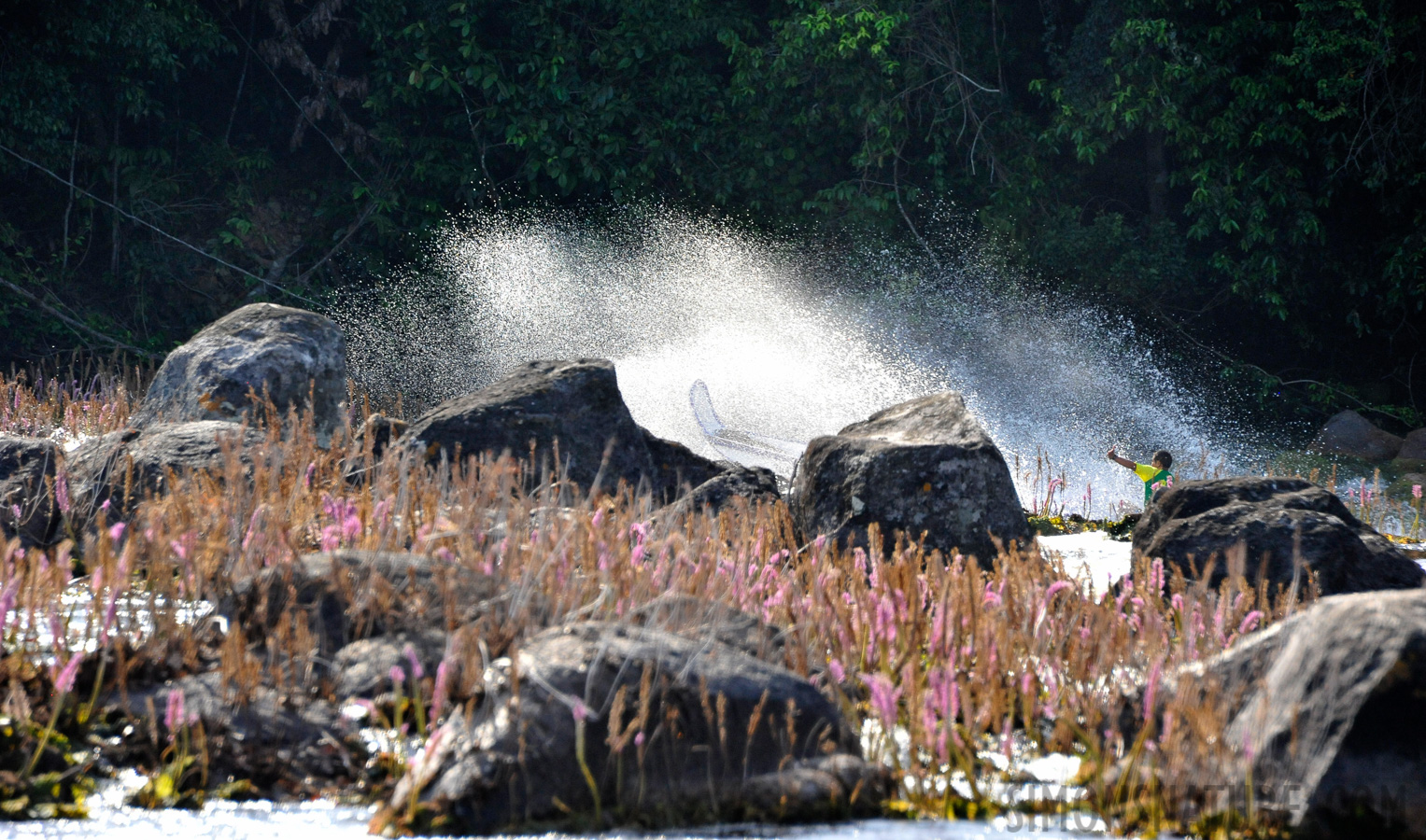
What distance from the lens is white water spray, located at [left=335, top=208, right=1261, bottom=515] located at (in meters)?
19.9

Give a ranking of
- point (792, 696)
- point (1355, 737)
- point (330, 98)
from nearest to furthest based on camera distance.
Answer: point (1355, 737) → point (792, 696) → point (330, 98)

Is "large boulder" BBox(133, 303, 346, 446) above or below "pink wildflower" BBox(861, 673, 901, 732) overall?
above

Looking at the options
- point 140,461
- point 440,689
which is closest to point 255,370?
point 140,461

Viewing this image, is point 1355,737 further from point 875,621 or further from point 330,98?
point 330,98

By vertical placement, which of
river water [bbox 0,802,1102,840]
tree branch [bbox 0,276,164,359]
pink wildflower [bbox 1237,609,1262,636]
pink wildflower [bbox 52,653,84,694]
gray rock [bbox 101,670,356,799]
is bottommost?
river water [bbox 0,802,1102,840]

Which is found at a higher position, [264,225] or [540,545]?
[264,225]

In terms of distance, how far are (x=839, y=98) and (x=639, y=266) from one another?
13.9ft

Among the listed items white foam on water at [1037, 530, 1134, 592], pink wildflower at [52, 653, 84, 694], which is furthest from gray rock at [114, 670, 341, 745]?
white foam on water at [1037, 530, 1134, 592]

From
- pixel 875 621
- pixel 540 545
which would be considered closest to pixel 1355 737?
pixel 875 621

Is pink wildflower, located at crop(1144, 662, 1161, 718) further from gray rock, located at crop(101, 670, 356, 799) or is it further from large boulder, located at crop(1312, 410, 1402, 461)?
large boulder, located at crop(1312, 410, 1402, 461)

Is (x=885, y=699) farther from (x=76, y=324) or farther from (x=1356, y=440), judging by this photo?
(x=76, y=324)

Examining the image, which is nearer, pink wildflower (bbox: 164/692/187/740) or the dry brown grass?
pink wildflower (bbox: 164/692/187/740)

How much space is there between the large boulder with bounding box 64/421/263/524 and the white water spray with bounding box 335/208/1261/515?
12.5 meters

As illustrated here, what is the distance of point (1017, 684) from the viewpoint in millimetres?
4336
